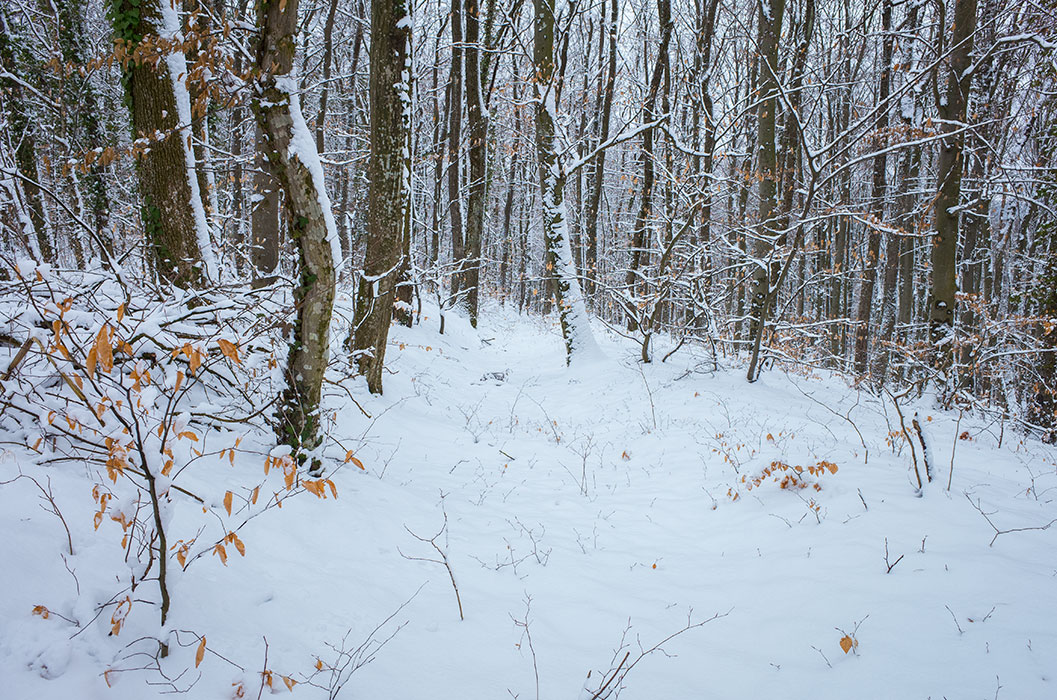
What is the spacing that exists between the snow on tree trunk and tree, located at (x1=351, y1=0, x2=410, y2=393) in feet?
14.8

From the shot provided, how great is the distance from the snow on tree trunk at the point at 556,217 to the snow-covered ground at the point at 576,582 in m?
5.06

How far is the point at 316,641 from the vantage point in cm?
217

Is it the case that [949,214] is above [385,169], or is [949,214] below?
below

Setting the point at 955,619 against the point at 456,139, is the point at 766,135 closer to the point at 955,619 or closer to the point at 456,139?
the point at 456,139

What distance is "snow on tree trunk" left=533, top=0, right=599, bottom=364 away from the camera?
32.6 ft

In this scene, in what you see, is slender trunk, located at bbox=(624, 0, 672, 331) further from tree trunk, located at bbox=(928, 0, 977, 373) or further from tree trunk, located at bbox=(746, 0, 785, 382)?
tree trunk, located at bbox=(928, 0, 977, 373)

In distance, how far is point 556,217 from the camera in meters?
10.1

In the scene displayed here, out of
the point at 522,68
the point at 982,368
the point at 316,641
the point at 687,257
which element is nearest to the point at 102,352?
the point at 316,641

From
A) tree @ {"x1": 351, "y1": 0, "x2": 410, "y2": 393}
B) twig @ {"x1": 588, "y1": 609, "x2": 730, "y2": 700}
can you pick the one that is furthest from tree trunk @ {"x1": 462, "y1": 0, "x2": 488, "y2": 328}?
twig @ {"x1": 588, "y1": 609, "x2": 730, "y2": 700}

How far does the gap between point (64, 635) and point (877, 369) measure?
45.3 ft

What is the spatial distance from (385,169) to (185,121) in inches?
77.0

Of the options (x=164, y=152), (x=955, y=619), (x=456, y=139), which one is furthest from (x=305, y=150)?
(x=456, y=139)

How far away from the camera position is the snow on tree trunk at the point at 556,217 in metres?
9.92

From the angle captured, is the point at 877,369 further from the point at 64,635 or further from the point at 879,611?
the point at 64,635
